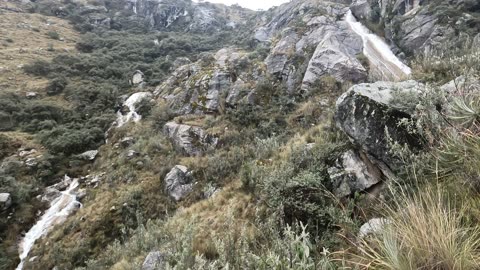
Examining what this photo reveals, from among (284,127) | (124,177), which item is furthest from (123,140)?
(284,127)

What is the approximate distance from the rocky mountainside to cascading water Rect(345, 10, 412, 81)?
23 centimetres

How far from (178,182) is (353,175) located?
951cm

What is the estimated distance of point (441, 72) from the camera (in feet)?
24.4

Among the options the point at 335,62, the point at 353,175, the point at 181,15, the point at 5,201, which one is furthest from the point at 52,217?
the point at 181,15

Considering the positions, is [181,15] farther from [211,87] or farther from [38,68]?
[211,87]

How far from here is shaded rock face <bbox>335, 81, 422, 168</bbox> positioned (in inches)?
200

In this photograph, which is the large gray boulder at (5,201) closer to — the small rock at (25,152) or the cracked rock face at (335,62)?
the small rock at (25,152)

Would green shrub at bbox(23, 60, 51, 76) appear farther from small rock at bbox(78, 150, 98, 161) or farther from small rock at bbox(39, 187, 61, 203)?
small rock at bbox(39, 187, 61, 203)

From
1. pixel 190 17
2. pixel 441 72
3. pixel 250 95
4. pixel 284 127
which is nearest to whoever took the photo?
pixel 441 72

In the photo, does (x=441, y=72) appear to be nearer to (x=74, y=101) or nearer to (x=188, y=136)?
(x=188, y=136)

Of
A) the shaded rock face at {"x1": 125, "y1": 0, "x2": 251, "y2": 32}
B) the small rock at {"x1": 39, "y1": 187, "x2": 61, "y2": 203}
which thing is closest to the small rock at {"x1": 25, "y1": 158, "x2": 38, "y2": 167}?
the small rock at {"x1": 39, "y1": 187, "x2": 61, "y2": 203}

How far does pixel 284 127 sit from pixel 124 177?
843 cm

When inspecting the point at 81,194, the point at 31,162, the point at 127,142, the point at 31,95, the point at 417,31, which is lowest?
the point at 81,194

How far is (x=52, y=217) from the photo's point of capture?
1428 cm
